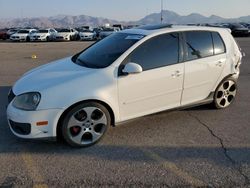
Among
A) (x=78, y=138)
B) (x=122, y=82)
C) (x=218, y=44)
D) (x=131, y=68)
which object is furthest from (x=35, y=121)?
(x=218, y=44)

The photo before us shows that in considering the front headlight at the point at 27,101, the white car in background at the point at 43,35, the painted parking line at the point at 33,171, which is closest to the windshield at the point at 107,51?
the front headlight at the point at 27,101

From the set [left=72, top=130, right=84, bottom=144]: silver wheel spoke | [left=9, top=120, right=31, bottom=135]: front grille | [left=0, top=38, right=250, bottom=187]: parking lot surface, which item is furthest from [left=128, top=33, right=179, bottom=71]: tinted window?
[left=9, top=120, right=31, bottom=135]: front grille

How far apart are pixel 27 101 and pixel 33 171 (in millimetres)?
942

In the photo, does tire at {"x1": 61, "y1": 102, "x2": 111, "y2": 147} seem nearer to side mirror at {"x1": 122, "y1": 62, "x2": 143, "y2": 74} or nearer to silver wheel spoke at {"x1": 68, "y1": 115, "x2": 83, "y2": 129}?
silver wheel spoke at {"x1": 68, "y1": 115, "x2": 83, "y2": 129}

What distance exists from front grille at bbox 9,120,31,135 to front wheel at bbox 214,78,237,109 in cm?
333

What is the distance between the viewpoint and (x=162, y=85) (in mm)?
4891

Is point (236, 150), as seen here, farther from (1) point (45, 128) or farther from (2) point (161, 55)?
(1) point (45, 128)

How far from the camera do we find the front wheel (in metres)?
5.84

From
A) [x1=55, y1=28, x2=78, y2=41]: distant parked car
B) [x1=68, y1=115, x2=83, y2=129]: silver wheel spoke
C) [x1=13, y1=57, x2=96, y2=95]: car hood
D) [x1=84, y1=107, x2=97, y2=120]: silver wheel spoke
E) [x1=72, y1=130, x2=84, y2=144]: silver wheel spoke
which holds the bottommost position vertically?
[x1=55, y1=28, x2=78, y2=41]: distant parked car

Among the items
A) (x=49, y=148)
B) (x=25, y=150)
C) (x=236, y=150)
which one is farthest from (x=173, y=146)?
(x=25, y=150)

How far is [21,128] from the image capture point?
423cm

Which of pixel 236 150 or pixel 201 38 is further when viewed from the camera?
pixel 201 38

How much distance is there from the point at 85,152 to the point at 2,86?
4655mm

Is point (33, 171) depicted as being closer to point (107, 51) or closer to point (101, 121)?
point (101, 121)
